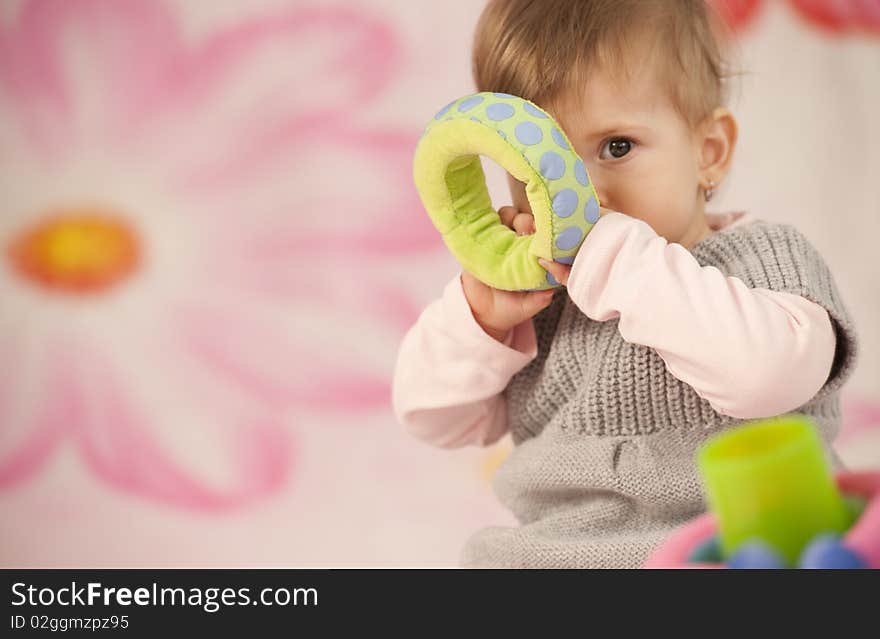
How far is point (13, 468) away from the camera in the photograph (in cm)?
150

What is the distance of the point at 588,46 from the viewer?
0.93 meters

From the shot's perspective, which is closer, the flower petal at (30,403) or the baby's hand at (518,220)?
the baby's hand at (518,220)

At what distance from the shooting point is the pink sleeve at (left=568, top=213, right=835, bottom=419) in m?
0.80

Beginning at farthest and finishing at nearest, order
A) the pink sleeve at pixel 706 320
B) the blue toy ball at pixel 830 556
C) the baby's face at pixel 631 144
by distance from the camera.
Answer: the baby's face at pixel 631 144, the pink sleeve at pixel 706 320, the blue toy ball at pixel 830 556

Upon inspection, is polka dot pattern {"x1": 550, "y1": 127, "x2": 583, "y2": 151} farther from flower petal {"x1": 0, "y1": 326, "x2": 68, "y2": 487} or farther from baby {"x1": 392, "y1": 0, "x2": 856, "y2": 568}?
flower petal {"x1": 0, "y1": 326, "x2": 68, "y2": 487}

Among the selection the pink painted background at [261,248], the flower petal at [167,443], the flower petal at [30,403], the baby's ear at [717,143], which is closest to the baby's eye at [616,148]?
the baby's ear at [717,143]

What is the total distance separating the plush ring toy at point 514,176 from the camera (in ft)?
2.73

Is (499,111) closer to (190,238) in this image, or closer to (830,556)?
(830,556)

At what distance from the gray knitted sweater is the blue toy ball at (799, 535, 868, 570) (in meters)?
0.38

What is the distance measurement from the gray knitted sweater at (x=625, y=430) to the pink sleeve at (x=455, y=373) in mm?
42

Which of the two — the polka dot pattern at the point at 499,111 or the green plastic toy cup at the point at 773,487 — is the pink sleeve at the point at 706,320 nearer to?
the polka dot pattern at the point at 499,111

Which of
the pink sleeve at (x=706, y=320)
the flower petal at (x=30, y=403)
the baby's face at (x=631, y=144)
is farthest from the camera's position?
the flower petal at (x=30, y=403)

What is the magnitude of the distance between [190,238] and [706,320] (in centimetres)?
91
